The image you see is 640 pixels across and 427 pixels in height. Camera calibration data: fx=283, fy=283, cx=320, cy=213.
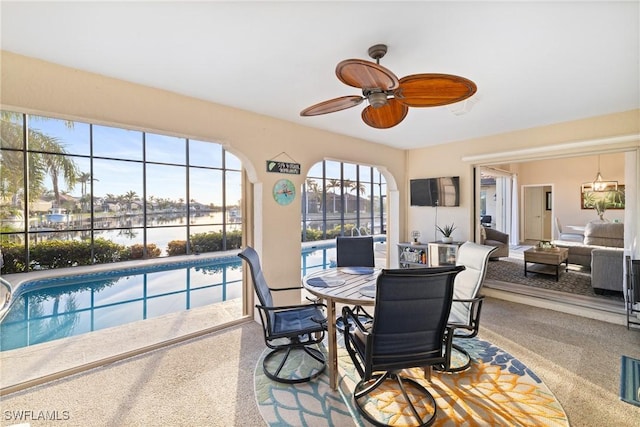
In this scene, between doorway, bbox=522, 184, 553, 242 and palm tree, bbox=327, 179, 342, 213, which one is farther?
palm tree, bbox=327, 179, 342, 213

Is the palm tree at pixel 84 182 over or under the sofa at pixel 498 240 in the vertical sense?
over

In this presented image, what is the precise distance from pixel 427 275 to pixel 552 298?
3.56 meters

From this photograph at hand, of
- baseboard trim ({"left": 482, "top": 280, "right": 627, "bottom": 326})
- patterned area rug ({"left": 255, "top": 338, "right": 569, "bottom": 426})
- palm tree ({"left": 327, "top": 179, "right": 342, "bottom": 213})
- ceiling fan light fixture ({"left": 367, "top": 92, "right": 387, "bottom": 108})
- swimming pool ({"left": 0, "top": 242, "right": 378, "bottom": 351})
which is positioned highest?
palm tree ({"left": 327, "top": 179, "right": 342, "bottom": 213})

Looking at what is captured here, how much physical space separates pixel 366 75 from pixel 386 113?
28.0 inches

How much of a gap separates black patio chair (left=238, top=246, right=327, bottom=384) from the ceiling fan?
1.48m

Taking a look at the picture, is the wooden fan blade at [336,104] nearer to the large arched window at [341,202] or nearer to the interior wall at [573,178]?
the interior wall at [573,178]

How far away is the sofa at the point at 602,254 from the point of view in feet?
12.7

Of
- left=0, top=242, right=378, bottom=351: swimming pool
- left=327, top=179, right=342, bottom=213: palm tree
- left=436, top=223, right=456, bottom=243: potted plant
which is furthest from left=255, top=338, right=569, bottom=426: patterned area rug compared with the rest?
left=327, top=179, right=342, bottom=213: palm tree

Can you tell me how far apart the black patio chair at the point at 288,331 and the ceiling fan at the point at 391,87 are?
A: 1483mm

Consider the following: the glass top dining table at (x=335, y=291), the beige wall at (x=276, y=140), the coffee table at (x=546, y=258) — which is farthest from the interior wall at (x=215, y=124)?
the coffee table at (x=546, y=258)

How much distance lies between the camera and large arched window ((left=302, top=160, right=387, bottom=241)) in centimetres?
1114

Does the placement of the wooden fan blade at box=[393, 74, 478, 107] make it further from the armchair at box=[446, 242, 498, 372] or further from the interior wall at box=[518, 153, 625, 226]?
the interior wall at box=[518, 153, 625, 226]

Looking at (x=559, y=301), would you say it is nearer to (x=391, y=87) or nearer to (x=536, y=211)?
(x=391, y=87)

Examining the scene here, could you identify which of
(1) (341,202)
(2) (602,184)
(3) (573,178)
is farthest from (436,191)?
(1) (341,202)
